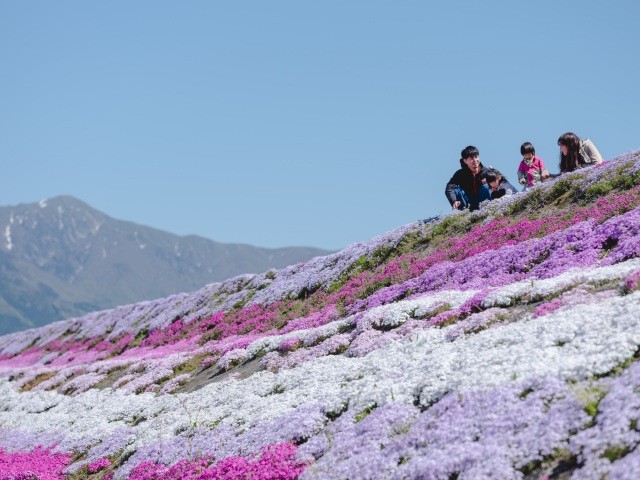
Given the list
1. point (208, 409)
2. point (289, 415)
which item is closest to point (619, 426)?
point (289, 415)

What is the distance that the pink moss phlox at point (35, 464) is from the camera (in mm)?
16797

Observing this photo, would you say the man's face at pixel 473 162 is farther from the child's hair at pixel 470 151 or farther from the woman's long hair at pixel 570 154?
the woman's long hair at pixel 570 154

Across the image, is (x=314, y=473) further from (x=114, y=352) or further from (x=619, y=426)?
(x=114, y=352)

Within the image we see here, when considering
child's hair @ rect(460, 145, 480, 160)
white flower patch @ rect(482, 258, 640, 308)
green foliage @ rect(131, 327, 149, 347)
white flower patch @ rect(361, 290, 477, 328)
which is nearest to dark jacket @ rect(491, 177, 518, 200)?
child's hair @ rect(460, 145, 480, 160)

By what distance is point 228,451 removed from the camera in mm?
13625

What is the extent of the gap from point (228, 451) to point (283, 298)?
65.1 ft

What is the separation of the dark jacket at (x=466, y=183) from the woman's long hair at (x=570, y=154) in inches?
135

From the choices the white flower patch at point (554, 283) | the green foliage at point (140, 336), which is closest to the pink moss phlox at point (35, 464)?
the white flower patch at point (554, 283)

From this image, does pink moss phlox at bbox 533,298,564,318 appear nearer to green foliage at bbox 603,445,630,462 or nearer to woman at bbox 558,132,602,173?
green foliage at bbox 603,445,630,462

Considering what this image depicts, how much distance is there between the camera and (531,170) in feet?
96.8

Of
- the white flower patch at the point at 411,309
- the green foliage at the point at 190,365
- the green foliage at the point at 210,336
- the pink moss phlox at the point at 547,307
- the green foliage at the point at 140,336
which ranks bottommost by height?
the pink moss phlox at the point at 547,307

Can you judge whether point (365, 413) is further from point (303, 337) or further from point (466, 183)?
point (466, 183)

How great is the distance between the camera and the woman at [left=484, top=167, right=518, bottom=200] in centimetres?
2891

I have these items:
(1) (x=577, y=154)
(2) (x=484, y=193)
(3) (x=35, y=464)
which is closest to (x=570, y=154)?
(1) (x=577, y=154)
